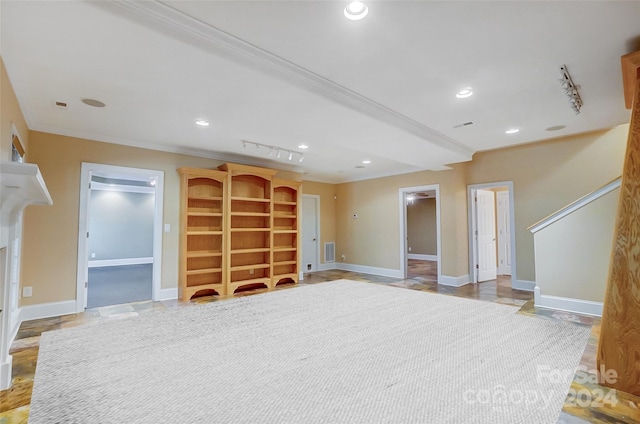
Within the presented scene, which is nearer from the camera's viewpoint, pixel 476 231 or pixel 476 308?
pixel 476 308

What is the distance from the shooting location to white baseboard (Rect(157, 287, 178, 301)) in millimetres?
4750

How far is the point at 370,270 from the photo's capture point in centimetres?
746

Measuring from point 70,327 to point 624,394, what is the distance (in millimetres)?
5094

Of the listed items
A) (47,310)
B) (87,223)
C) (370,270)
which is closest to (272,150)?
(87,223)

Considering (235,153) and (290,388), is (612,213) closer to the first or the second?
(290,388)

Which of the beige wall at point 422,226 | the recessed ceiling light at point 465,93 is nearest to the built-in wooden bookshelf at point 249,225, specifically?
the recessed ceiling light at point 465,93

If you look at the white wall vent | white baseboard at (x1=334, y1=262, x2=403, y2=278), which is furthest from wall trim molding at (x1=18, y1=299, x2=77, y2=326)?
white baseboard at (x1=334, y1=262, x2=403, y2=278)

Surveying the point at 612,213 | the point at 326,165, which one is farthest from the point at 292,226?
the point at 612,213

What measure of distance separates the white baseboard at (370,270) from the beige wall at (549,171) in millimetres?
2385

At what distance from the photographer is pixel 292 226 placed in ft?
21.7

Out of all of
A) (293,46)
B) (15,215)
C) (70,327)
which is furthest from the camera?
(70,327)

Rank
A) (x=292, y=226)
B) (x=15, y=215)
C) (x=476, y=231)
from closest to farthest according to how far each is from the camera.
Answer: (x=15, y=215)
(x=476, y=231)
(x=292, y=226)

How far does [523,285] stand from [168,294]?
6.02 metres

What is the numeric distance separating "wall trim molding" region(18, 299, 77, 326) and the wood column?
5659 millimetres
